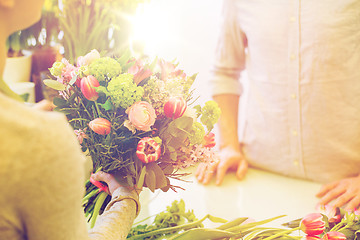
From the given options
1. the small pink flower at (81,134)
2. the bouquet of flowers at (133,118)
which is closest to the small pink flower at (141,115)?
the bouquet of flowers at (133,118)

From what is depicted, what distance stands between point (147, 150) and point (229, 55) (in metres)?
1.01

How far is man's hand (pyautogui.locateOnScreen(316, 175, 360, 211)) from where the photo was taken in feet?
3.61

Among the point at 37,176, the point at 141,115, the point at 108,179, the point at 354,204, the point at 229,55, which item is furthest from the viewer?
the point at 229,55

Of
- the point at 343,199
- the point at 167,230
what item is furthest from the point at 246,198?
the point at 167,230

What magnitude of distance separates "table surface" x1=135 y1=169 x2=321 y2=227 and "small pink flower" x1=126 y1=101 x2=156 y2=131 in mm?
451

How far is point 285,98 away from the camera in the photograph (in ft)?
4.46

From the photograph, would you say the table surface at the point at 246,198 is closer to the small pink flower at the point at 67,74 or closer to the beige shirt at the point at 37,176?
the small pink flower at the point at 67,74

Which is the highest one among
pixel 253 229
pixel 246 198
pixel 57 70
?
pixel 57 70

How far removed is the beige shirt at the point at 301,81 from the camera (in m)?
1.23

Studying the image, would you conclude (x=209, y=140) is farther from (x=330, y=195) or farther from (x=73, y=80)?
(x=330, y=195)

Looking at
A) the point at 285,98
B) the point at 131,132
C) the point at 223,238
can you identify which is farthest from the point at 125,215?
the point at 285,98

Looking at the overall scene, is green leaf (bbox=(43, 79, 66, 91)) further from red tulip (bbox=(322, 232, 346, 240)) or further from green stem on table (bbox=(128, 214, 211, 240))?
red tulip (bbox=(322, 232, 346, 240))

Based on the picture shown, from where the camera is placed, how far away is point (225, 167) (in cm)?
135

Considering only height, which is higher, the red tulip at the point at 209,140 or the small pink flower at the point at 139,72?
the small pink flower at the point at 139,72
